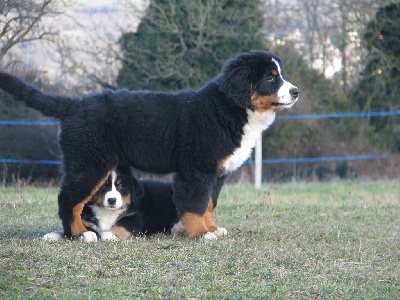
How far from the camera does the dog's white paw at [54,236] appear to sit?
7312 millimetres

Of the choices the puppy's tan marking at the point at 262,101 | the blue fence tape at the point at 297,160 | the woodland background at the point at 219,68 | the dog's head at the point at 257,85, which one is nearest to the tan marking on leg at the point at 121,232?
the dog's head at the point at 257,85

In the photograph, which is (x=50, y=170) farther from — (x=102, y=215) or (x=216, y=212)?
(x=102, y=215)

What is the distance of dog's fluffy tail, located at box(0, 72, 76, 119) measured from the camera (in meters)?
7.43

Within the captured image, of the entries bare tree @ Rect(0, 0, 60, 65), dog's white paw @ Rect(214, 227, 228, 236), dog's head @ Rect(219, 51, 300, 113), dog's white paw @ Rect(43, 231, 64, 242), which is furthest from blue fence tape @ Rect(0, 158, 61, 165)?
dog's head @ Rect(219, 51, 300, 113)

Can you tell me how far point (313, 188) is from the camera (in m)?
14.0

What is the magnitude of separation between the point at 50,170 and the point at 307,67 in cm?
625

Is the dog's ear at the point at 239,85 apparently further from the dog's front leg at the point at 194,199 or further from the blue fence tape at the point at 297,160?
the blue fence tape at the point at 297,160

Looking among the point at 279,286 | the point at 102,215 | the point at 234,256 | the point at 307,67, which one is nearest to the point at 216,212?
the point at 102,215

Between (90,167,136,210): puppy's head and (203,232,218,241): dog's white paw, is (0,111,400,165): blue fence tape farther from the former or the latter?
(203,232,218,241): dog's white paw

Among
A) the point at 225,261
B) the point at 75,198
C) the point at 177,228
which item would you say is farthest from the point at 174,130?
the point at 225,261

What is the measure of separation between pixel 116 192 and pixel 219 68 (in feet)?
28.5

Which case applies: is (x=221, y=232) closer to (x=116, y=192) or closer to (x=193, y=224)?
(x=193, y=224)

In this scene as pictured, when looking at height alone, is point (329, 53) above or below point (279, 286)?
above

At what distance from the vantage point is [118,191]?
764 cm
